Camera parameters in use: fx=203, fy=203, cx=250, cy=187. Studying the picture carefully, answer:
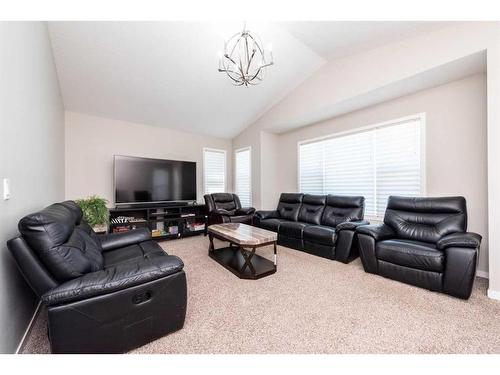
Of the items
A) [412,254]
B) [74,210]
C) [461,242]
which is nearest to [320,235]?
[412,254]

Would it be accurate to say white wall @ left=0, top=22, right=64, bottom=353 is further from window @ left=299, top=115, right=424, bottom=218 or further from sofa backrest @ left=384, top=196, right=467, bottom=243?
window @ left=299, top=115, right=424, bottom=218

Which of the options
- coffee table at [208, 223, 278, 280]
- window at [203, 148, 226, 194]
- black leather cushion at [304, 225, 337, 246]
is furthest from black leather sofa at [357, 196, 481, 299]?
window at [203, 148, 226, 194]

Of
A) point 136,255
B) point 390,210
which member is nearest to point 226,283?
point 136,255

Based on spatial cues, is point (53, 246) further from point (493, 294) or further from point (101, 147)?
point (493, 294)

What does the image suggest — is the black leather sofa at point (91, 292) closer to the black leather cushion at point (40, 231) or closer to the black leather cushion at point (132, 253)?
the black leather cushion at point (40, 231)

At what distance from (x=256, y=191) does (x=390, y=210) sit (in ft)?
9.24

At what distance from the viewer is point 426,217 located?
2.58m

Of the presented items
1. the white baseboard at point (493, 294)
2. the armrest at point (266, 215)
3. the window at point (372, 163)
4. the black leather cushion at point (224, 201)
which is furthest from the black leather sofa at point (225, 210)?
the white baseboard at point (493, 294)

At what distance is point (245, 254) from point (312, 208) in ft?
6.43

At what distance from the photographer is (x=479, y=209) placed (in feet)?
8.25

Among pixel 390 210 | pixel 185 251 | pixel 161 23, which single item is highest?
pixel 161 23

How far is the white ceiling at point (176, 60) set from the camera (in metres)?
2.48

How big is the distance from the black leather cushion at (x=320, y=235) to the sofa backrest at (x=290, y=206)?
78cm
